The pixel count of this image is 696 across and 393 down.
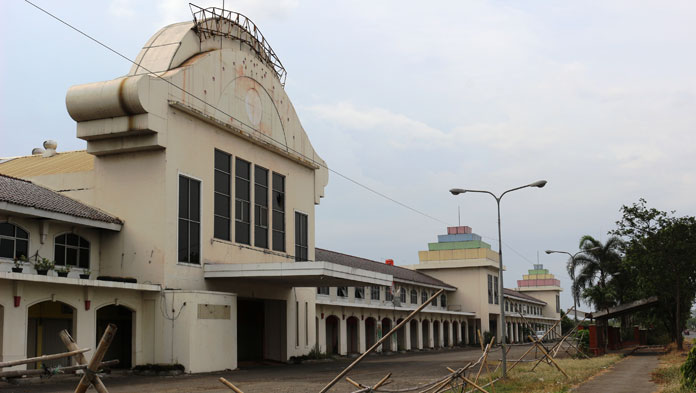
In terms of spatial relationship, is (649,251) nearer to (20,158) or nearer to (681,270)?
(681,270)

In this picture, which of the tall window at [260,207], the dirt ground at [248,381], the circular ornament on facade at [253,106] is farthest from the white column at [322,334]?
the circular ornament on facade at [253,106]

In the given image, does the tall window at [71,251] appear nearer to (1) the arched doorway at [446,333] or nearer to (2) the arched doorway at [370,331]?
(2) the arched doorway at [370,331]

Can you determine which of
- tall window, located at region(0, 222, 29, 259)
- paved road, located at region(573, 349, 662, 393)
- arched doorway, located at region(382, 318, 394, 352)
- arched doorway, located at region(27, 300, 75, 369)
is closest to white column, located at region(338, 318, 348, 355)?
arched doorway, located at region(382, 318, 394, 352)

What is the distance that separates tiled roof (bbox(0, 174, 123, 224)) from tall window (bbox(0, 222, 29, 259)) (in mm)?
1267

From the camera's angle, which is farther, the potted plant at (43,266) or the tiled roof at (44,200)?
the tiled roof at (44,200)

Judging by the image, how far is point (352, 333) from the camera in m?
59.9

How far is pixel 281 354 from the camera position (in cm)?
4262

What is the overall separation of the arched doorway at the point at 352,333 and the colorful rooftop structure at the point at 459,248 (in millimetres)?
30631

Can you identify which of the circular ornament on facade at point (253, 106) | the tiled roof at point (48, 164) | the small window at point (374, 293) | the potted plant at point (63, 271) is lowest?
the small window at point (374, 293)

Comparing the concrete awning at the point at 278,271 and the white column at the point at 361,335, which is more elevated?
the concrete awning at the point at 278,271

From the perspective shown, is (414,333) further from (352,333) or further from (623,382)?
(623,382)

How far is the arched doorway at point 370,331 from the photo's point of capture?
206 feet

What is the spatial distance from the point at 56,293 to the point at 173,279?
606 cm

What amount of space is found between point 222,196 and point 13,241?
11.2 meters
